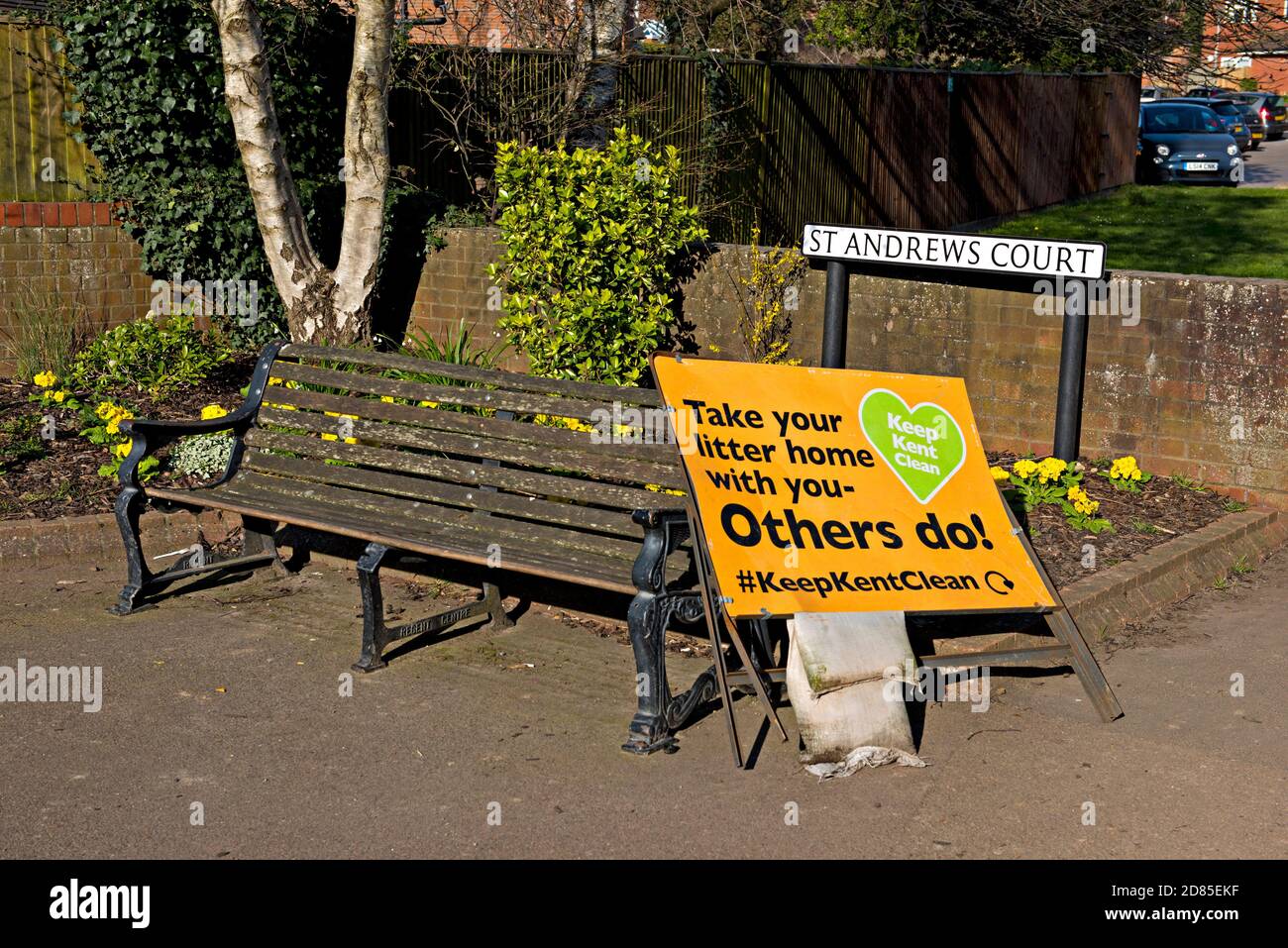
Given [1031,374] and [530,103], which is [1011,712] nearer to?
[1031,374]

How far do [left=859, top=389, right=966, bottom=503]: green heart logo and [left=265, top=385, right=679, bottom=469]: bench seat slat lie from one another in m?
0.81

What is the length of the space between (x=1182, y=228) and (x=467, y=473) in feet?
50.5

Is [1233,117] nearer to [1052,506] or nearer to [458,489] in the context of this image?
[1052,506]

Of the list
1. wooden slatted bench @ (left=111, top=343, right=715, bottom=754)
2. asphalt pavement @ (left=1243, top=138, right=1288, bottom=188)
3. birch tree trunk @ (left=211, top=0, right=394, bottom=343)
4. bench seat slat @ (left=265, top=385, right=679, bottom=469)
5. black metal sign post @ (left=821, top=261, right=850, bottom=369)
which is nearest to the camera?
wooden slatted bench @ (left=111, top=343, right=715, bottom=754)

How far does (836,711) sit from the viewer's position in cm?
521

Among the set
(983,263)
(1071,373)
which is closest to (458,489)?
(983,263)

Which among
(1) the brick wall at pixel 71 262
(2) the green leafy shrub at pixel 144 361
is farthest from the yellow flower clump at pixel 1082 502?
(1) the brick wall at pixel 71 262

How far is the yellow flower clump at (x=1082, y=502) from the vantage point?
25.2 feet

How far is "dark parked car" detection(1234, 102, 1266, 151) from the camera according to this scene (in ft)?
140

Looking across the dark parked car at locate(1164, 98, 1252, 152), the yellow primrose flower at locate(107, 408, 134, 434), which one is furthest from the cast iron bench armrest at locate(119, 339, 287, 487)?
the dark parked car at locate(1164, 98, 1252, 152)

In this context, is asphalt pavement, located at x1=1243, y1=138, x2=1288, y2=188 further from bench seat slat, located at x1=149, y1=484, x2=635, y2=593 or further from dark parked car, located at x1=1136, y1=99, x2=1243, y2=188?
bench seat slat, located at x1=149, y1=484, x2=635, y2=593

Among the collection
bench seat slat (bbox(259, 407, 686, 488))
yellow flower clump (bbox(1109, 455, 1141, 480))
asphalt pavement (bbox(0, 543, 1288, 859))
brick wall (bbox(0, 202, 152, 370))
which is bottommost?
asphalt pavement (bbox(0, 543, 1288, 859))

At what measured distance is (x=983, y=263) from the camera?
27.9ft

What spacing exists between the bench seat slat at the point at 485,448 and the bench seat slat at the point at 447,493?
0.15 metres
